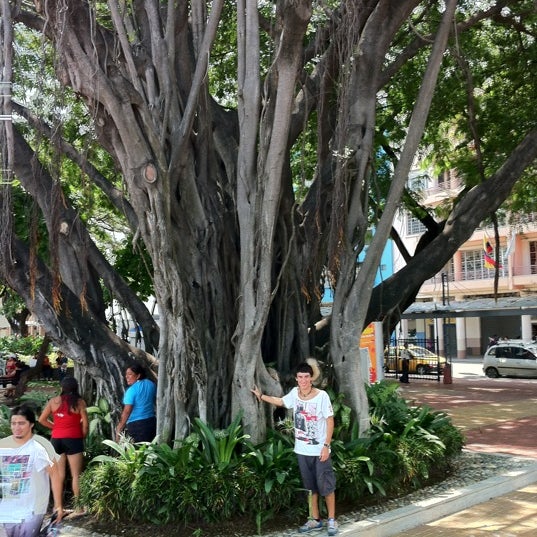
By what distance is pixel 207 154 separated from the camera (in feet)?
26.1

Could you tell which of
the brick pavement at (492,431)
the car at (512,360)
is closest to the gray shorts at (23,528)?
the brick pavement at (492,431)

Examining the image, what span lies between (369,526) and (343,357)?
2145 millimetres

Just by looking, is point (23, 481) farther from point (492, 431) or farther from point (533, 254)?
point (533, 254)

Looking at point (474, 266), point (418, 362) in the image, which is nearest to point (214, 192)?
point (418, 362)

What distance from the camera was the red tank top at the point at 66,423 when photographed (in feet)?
23.3

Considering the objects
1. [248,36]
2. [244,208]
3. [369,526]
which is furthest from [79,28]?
A: [369,526]

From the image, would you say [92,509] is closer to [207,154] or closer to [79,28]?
[207,154]

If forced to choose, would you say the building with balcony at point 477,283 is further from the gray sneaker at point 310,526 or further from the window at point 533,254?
the gray sneaker at point 310,526

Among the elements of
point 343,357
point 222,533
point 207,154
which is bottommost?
point 222,533

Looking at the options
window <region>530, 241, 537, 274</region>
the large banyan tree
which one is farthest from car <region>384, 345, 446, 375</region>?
the large banyan tree

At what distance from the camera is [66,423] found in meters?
7.11

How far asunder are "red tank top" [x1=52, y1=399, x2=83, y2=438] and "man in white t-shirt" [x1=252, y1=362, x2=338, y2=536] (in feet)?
7.85

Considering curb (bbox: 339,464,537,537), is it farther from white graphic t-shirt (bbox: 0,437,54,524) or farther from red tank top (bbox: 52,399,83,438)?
red tank top (bbox: 52,399,83,438)

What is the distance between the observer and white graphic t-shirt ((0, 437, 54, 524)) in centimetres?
432
